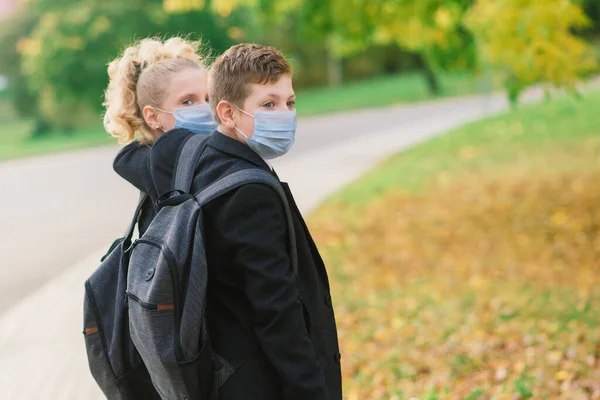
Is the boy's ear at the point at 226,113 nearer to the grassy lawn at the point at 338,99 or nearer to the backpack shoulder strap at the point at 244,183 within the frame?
the backpack shoulder strap at the point at 244,183

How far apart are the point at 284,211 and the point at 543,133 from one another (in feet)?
57.7

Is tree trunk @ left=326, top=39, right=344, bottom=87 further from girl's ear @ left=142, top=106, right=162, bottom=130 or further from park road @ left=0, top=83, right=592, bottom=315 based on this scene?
girl's ear @ left=142, top=106, right=162, bottom=130

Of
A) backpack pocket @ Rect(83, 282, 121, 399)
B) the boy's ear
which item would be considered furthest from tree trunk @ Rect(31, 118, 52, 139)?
the boy's ear

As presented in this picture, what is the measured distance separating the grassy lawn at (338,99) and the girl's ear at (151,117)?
2242cm

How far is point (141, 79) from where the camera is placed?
9.11 ft

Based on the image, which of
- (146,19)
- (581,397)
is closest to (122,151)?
(581,397)

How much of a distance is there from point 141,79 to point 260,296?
1.02 meters

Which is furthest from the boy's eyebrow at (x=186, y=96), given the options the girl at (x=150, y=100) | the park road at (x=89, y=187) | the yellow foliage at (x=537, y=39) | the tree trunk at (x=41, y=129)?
the tree trunk at (x=41, y=129)

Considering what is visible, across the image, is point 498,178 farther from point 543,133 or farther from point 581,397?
point 581,397

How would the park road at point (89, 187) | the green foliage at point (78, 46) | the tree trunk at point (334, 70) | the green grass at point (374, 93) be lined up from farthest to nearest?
the tree trunk at point (334, 70), the green grass at point (374, 93), the green foliage at point (78, 46), the park road at point (89, 187)

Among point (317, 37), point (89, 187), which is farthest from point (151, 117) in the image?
point (89, 187)

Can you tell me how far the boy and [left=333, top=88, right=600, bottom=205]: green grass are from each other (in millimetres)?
9219

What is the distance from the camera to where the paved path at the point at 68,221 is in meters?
5.44

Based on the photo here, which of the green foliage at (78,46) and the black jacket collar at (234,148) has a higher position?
the green foliage at (78,46)
